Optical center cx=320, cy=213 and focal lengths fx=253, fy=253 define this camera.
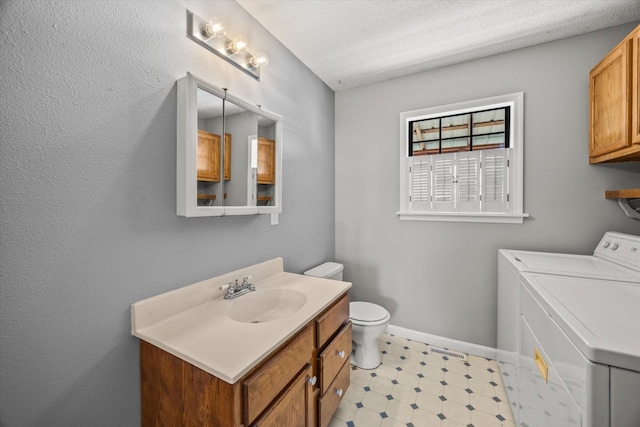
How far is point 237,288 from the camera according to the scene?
1432 mm

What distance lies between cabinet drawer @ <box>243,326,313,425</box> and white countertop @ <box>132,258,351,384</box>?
0.06m

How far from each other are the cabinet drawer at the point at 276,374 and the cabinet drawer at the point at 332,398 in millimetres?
338

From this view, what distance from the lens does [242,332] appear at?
40.3 inches

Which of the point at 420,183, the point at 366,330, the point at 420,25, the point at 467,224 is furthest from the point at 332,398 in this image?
the point at 420,25

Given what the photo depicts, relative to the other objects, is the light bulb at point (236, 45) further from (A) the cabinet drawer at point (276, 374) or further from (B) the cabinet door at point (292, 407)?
(B) the cabinet door at point (292, 407)

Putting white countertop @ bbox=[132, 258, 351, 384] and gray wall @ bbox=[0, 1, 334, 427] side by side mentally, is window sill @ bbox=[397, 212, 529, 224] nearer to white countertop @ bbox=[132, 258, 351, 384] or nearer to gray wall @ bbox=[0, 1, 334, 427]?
white countertop @ bbox=[132, 258, 351, 384]

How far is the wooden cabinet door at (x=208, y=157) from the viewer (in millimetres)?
1244

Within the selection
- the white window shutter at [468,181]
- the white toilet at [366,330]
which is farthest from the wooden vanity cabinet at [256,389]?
the white window shutter at [468,181]

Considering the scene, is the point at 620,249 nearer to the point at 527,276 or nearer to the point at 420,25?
the point at 527,276

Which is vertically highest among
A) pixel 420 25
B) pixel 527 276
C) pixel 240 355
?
pixel 420 25

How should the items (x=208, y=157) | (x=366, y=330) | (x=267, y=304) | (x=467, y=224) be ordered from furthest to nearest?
1. (x=467, y=224)
2. (x=366, y=330)
3. (x=267, y=304)
4. (x=208, y=157)

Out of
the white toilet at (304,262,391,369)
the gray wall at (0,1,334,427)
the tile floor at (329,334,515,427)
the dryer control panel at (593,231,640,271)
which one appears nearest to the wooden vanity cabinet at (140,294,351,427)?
the gray wall at (0,1,334,427)

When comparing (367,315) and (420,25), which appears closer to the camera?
(420,25)

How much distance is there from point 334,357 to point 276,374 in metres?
0.55
